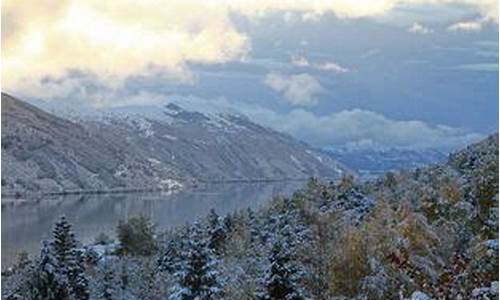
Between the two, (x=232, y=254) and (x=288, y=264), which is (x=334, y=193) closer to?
(x=232, y=254)

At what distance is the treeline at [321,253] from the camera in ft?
21.4

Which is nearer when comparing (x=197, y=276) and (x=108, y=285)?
(x=197, y=276)

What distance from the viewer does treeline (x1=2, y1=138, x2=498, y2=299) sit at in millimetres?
6512

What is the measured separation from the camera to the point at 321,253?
30.2m

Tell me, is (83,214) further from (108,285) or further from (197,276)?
(197,276)

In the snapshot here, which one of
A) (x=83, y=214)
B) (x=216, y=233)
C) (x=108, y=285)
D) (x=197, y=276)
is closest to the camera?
(x=197, y=276)

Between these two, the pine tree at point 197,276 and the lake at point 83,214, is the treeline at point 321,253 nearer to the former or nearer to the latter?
the pine tree at point 197,276

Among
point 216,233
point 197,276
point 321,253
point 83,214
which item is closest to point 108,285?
point 321,253

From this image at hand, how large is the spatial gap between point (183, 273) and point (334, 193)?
41.2 metres

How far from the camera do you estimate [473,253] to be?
6.41m

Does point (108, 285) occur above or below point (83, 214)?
above

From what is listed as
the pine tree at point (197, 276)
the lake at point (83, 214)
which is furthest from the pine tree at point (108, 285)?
the lake at point (83, 214)

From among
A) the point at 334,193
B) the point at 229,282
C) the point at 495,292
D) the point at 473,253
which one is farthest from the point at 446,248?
the point at 334,193

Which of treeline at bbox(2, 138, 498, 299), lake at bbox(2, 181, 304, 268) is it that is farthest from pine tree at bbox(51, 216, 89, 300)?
lake at bbox(2, 181, 304, 268)
